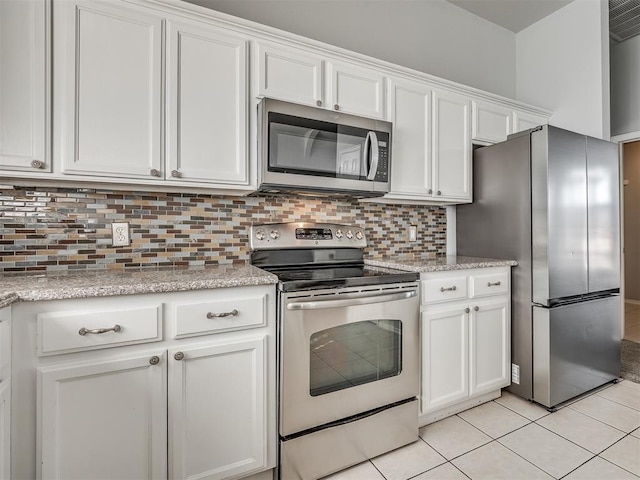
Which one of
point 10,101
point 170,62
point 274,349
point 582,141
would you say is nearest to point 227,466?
point 274,349

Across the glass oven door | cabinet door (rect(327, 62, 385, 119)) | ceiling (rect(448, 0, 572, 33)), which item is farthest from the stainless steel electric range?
ceiling (rect(448, 0, 572, 33))

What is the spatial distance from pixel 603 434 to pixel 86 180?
291 cm

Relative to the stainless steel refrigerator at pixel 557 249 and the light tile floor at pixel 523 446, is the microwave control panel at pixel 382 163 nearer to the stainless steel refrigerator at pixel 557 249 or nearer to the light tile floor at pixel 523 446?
the stainless steel refrigerator at pixel 557 249

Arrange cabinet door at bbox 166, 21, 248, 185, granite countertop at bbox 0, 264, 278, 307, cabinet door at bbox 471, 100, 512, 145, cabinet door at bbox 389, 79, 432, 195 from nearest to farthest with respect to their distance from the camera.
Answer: granite countertop at bbox 0, 264, 278, 307 → cabinet door at bbox 166, 21, 248, 185 → cabinet door at bbox 389, 79, 432, 195 → cabinet door at bbox 471, 100, 512, 145

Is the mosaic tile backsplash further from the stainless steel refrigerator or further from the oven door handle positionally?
the stainless steel refrigerator

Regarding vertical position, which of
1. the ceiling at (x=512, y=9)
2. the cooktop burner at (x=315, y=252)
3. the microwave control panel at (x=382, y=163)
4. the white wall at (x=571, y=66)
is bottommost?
the cooktop burner at (x=315, y=252)

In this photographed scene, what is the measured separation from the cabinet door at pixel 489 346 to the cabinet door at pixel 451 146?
2.69ft

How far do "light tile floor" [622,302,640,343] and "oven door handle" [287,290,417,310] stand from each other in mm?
3343

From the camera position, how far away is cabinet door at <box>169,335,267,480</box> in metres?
1.36

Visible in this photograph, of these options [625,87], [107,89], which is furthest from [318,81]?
[625,87]

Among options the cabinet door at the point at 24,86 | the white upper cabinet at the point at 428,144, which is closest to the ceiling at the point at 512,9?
the white upper cabinet at the point at 428,144

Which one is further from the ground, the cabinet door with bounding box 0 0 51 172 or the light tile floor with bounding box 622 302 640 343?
the cabinet door with bounding box 0 0 51 172

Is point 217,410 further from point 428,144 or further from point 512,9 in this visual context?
point 512,9

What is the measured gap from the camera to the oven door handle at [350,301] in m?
1.51
